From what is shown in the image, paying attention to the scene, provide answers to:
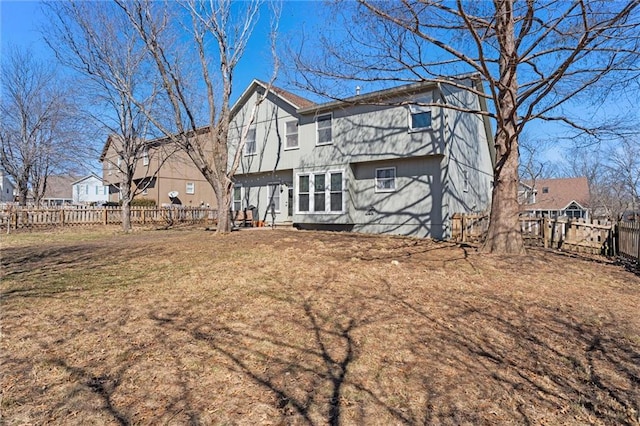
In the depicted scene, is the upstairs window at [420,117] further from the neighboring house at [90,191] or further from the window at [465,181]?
the neighboring house at [90,191]

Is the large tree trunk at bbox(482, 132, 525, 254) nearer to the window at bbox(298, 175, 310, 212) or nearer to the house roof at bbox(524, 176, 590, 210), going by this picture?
the window at bbox(298, 175, 310, 212)

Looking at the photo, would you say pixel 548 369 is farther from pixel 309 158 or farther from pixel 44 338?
pixel 309 158

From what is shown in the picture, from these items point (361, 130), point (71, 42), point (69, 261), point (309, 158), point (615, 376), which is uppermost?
point (71, 42)

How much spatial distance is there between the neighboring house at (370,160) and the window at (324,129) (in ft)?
0.15

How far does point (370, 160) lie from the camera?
14094mm

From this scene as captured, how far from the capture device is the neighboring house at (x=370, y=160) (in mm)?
12922

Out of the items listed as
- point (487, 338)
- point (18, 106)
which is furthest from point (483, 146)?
point (18, 106)

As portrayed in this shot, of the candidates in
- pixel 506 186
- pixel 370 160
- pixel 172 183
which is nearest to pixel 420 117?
pixel 370 160

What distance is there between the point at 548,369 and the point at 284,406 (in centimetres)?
247

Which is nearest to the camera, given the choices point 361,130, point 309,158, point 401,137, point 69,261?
point 69,261

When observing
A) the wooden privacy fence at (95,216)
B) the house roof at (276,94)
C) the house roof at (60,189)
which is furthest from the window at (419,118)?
the house roof at (60,189)

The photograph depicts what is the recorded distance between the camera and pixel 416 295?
5.22m

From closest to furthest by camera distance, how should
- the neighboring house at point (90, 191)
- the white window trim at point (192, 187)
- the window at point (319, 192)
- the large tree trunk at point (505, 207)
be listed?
the large tree trunk at point (505, 207)
the window at point (319, 192)
the white window trim at point (192, 187)
the neighboring house at point (90, 191)

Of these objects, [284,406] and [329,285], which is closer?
[284,406]
